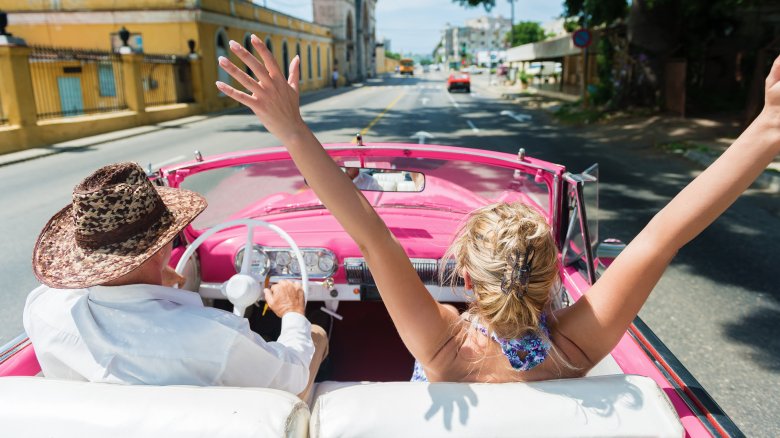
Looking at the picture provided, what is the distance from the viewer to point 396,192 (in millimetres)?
3104

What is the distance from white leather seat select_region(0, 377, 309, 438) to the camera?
116cm

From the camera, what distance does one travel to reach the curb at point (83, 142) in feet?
41.6

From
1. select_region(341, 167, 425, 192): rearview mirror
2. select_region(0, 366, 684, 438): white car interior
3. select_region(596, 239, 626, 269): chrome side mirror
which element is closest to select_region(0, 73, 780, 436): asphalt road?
select_region(596, 239, 626, 269): chrome side mirror

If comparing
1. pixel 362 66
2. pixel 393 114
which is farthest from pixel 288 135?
pixel 362 66

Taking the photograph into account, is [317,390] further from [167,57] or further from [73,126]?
[167,57]

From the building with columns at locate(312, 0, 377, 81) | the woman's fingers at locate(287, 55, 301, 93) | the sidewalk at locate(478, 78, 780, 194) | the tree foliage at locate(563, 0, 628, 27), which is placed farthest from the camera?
the building with columns at locate(312, 0, 377, 81)

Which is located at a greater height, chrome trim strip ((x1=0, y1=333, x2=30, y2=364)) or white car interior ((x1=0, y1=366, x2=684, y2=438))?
white car interior ((x1=0, y1=366, x2=684, y2=438))

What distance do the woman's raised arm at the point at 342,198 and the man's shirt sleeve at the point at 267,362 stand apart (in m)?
0.45

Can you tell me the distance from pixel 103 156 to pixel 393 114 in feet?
41.9

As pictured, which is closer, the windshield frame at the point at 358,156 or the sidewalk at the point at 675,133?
the windshield frame at the point at 358,156

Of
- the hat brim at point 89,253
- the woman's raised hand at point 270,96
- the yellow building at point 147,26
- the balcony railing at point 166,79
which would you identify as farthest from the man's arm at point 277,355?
the yellow building at point 147,26

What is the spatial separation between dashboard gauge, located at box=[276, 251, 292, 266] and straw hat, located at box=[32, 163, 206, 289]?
0.92 meters

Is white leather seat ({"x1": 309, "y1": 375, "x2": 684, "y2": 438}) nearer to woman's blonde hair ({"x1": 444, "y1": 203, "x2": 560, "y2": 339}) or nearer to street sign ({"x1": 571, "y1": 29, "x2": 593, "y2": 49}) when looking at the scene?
woman's blonde hair ({"x1": 444, "y1": 203, "x2": 560, "y2": 339})

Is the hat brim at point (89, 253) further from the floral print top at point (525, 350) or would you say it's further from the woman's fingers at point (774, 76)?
the woman's fingers at point (774, 76)
